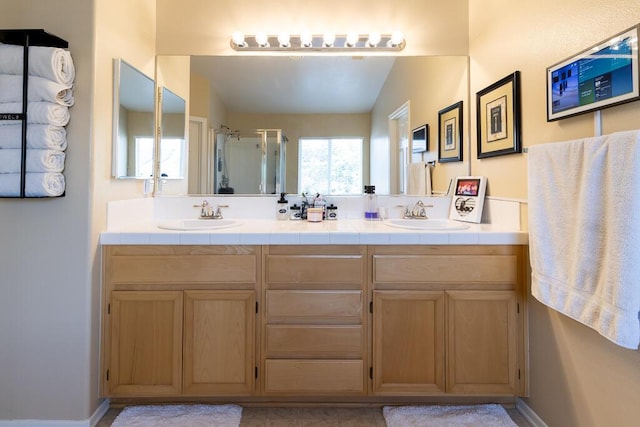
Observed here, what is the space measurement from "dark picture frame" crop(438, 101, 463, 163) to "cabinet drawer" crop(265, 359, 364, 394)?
1.41 m

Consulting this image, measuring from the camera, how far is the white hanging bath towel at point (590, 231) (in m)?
1.00

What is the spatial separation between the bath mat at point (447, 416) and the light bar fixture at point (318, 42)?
2.09 meters

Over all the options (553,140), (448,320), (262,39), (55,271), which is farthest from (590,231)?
(55,271)

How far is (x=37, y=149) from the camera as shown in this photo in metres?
1.42

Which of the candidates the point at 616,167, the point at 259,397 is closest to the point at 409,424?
the point at 259,397

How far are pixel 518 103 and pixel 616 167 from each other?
2.40 feet

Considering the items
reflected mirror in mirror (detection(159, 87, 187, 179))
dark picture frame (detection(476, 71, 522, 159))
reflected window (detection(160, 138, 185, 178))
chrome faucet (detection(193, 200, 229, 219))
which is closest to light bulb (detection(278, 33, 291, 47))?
reflected mirror in mirror (detection(159, 87, 187, 179))

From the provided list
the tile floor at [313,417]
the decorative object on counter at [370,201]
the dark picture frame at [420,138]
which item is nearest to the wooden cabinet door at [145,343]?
the tile floor at [313,417]

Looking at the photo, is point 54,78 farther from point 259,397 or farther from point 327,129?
point 259,397

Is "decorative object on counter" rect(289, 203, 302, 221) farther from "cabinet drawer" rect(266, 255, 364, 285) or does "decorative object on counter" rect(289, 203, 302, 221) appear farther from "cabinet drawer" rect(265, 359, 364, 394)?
"cabinet drawer" rect(265, 359, 364, 394)

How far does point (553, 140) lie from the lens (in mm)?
1426

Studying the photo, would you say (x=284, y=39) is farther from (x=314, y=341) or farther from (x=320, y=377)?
(x=320, y=377)

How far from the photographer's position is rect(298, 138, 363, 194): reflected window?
220cm

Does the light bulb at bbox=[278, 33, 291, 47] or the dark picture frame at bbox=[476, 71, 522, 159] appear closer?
the dark picture frame at bbox=[476, 71, 522, 159]
